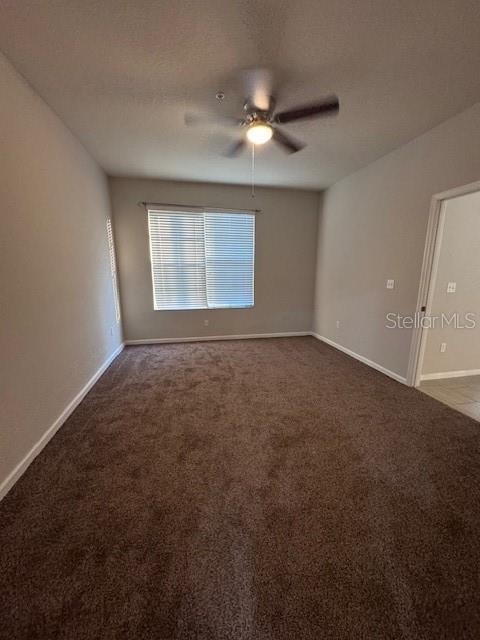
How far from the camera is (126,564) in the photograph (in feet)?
3.78

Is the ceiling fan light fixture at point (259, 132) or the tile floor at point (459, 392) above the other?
the ceiling fan light fixture at point (259, 132)

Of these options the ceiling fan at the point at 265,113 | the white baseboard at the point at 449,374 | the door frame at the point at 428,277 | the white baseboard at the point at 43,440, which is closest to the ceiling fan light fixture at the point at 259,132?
the ceiling fan at the point at 265,113

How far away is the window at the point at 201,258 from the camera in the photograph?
4.28 metres

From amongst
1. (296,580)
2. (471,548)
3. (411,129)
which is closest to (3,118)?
(296,580)

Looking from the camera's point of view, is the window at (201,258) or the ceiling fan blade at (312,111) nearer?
the ceiling fan blade at (312,111)

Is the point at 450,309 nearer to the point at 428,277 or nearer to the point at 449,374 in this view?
the point at 428,277

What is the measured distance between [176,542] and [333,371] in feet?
8.63

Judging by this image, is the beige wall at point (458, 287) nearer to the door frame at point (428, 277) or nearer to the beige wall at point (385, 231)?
the door frame at point (428, 277)

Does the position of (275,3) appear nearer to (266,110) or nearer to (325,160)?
(266,110)

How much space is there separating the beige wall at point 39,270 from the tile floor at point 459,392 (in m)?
3.68

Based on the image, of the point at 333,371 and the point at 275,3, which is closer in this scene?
the point at 275,3

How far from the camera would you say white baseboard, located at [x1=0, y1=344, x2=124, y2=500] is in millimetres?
1537

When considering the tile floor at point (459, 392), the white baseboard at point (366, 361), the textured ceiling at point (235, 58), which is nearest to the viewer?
the textured ceiling at point (235, 58)

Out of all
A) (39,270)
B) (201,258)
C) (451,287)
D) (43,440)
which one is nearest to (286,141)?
(39,270)
